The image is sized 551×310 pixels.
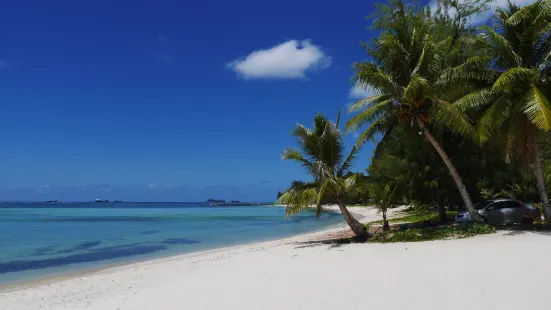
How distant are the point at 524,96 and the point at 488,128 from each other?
174 cm

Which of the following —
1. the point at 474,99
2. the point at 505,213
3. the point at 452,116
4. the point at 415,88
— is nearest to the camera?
the point at 452,116

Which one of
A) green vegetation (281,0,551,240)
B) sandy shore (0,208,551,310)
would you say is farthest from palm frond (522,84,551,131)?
sandy shore (0,208,551,310)

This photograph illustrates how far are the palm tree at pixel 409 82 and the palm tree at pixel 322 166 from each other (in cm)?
98

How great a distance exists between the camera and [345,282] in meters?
8.06

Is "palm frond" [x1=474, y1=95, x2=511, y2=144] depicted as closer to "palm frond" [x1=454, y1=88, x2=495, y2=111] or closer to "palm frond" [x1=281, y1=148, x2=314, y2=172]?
"palm frond" [x1=454, y1=88, x2=495, y2=111]

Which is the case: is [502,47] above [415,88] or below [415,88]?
above

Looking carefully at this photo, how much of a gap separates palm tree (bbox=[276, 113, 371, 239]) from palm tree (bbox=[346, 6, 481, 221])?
98 centimetres

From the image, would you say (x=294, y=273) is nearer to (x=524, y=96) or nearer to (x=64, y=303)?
(x=64, y=303)

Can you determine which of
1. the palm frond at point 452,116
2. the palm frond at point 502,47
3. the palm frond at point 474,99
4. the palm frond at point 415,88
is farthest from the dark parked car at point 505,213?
the palm frond at point 415,88

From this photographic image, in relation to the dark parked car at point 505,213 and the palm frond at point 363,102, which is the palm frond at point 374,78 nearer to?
the palm frond at point 363,102

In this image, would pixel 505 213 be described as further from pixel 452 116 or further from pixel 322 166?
pixel 322 166

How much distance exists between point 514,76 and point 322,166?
756cm

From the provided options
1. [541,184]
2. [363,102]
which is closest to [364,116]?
[363,102]

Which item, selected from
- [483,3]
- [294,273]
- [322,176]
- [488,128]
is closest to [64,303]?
[294,273]
